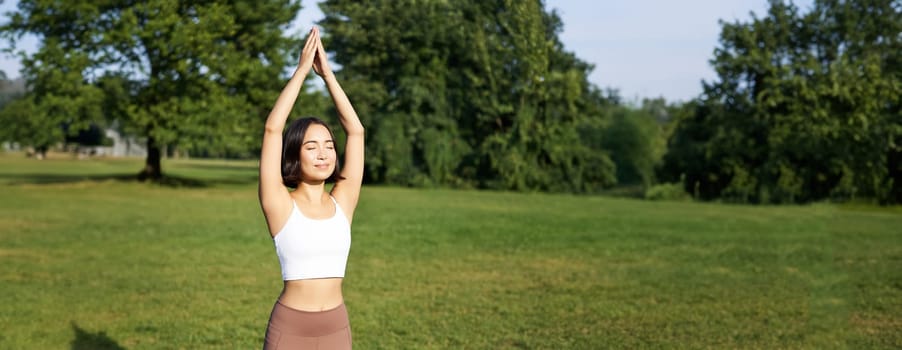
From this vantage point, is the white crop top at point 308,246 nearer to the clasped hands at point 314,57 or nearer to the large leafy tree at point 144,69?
the clasped hands at point 314,57

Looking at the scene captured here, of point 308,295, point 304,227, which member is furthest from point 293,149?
point 308,295


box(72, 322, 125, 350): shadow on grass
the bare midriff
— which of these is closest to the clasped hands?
the bare midriff

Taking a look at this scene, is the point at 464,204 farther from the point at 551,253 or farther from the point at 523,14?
the point at 523,14

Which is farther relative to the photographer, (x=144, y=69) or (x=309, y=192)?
(x=144, y=69)

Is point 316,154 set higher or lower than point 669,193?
higher

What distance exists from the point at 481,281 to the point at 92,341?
5330mm

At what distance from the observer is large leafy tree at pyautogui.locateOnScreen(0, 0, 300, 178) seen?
2997cm

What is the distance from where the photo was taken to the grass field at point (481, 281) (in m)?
7.74

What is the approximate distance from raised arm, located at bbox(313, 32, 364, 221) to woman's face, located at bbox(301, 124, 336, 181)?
215 millimetres

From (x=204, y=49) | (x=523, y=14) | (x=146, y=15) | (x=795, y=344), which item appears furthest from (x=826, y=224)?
(x=146, y=15)

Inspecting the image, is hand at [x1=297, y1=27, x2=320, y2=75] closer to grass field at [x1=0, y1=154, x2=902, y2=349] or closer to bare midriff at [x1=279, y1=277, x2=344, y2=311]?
bare midriff at [x1=279, y1=277, x2=344, y2=311]

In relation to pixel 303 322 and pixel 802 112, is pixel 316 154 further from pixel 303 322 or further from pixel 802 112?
pixel 802 112

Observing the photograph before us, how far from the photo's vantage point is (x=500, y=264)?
42.3 ft

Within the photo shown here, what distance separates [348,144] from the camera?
378 centimetres
